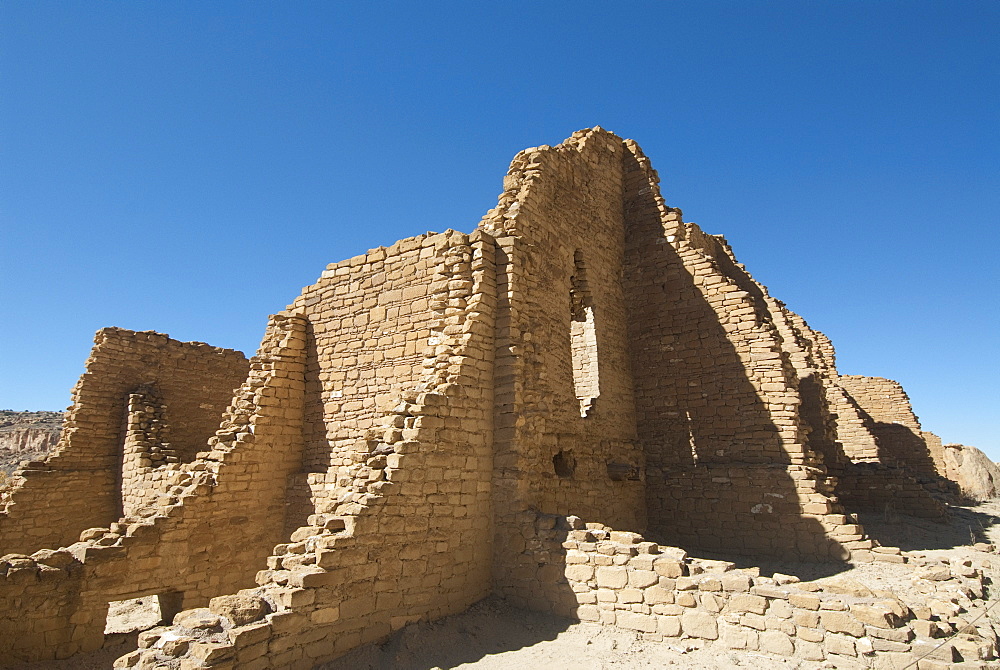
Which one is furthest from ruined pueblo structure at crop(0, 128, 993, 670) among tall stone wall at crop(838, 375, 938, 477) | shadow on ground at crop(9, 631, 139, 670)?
tall stone wall at crop(838, 375, 938, 477)

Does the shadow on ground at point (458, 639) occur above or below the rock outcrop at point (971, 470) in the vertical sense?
below

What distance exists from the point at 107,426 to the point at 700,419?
43.4 feet

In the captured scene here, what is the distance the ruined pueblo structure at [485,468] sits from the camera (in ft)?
19.5

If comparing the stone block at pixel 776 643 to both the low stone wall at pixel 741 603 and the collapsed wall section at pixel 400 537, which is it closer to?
the low stone wall at pixel 741 603

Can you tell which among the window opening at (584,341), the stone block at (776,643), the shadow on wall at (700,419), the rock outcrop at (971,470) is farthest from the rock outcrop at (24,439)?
the rock outcrop at (971,470)

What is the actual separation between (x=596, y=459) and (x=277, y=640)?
601cm

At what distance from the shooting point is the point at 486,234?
8742mm

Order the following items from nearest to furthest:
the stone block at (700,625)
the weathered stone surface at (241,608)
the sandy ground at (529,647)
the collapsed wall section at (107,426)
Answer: the weathered stone surface at (241,608)
the sandy ground at (529,647)
the stone block at (700,625)
the collapsed wall section at (107,426)

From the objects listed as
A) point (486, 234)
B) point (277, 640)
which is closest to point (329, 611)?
point (277, 640)

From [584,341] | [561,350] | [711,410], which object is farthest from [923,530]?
[561,350]

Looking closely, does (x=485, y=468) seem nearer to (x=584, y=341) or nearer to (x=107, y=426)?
(x=584, y=341)

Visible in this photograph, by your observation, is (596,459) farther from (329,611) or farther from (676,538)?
(329,611)

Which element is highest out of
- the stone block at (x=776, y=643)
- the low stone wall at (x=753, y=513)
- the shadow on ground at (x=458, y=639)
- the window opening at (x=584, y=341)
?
the window opening at (x=584, y=341)

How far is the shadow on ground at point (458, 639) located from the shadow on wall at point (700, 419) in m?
4.77
